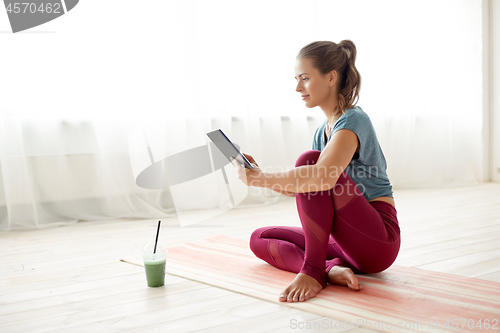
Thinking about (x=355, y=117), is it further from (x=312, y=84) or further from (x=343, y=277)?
(x=343, y=277)

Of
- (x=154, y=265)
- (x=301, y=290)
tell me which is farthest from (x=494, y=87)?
(x=154, y=265)

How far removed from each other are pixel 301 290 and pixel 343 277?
142 mm

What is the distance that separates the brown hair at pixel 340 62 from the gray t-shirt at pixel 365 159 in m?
0.06

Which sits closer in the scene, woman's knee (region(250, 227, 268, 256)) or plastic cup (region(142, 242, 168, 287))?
plastic cup (region(142, 242, 168, 287))

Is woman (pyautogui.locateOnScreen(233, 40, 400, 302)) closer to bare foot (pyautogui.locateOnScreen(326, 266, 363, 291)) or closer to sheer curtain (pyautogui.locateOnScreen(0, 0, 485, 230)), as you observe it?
bare foot (pyautogui.locateOnScreen(326, 266, 363, 291))

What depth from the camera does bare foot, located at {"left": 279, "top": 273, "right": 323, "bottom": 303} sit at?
1091 millimetres

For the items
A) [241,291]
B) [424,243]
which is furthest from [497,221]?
[241,291]

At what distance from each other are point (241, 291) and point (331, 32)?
8.53 ft

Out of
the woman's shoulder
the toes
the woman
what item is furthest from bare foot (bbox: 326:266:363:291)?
the woman's shoulder

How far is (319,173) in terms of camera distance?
1.09m

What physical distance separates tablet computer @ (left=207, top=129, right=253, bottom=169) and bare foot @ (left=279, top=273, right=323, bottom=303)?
1.03 ft

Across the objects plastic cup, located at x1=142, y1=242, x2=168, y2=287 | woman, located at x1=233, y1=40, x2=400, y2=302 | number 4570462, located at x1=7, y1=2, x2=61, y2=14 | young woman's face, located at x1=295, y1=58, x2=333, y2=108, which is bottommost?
plastic cup, located at x1=142, y1=242, x2=168, y2=287

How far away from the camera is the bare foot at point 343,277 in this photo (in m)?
1.16

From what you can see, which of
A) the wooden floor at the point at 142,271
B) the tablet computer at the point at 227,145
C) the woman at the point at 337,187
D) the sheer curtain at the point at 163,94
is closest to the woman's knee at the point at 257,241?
the woman at the point at 337,187
